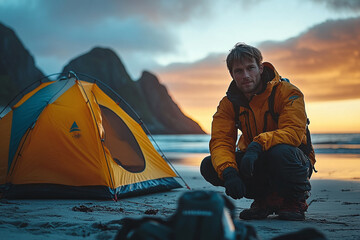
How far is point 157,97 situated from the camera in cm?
14925

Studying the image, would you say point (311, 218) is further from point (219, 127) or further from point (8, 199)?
point (8, 199)

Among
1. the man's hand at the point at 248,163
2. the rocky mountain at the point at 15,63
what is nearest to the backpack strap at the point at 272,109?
the man's hand at the point at 248,163

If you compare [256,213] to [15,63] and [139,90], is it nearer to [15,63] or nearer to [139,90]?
[15,63]

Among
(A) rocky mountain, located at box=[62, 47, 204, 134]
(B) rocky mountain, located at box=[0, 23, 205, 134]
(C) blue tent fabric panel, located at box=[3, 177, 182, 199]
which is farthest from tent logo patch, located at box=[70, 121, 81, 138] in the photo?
(A) rocky mountain, located at box=[62, 47, 204, 134]

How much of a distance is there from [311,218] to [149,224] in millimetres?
2342

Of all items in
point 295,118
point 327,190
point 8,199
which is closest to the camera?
point 295,118

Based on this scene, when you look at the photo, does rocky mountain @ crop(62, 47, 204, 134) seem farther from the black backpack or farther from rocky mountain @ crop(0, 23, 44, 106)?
the black backpack

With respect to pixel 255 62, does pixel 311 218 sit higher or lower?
lower

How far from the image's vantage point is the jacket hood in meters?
3.03

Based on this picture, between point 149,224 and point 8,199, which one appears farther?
point 8,199

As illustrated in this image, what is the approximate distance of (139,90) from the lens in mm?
127750

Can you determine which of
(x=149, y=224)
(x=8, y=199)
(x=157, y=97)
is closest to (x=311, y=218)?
(x=149, y=224)

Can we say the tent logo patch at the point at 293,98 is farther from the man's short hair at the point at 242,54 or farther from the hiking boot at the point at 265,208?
the hiking boot at the point at 265,208

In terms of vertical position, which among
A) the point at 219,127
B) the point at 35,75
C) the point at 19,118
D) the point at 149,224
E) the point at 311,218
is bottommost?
the point at 311,218
